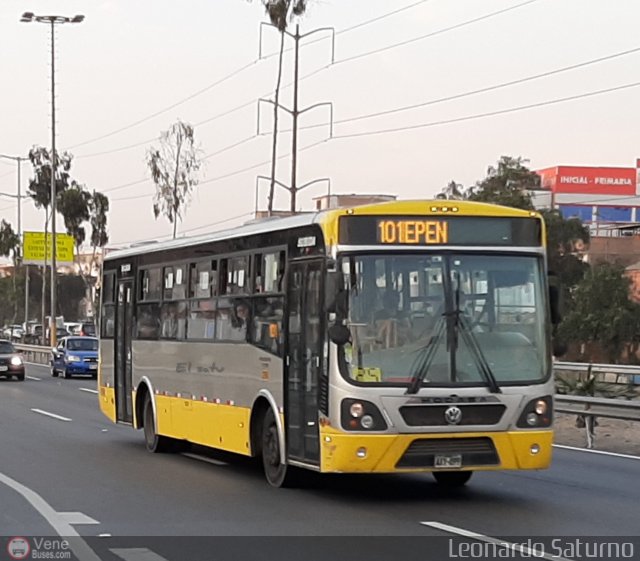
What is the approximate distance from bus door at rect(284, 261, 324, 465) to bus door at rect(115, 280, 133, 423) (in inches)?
257

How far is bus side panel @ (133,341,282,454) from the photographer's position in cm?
1559

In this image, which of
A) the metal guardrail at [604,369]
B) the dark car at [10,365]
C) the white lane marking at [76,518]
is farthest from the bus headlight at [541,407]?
the dark car at [10,365]

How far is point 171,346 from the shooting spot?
1862cm

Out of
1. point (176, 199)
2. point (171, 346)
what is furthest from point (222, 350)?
point (176, 199)

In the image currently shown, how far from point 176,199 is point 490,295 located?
6373 centimetres

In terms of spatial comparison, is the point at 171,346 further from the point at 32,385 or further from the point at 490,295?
the point at 32,385

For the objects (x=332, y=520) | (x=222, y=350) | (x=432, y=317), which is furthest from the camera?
(x=222, y=350)

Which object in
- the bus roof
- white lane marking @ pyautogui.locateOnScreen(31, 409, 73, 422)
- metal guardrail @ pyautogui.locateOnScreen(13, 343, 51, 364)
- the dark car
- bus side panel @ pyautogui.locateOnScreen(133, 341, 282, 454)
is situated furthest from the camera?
metal guardrail @ pyautogui.locateOnScreen(13, 343, 51, 364)

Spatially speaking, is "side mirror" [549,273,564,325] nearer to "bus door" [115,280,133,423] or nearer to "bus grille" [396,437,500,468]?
"bus grille" [396,437,500,468]

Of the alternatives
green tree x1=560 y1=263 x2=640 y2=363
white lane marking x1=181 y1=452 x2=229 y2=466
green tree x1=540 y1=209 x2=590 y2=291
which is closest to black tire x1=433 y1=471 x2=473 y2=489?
white lane marking x1=181 y1=452 x2=229 y2=466

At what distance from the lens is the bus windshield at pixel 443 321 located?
1333 cm

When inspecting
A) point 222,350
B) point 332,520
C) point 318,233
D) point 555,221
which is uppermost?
point 555,221

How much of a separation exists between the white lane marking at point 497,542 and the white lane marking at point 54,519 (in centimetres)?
294

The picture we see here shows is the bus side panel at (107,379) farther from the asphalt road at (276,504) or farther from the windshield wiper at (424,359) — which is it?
the windshield wiper at (424,359)
